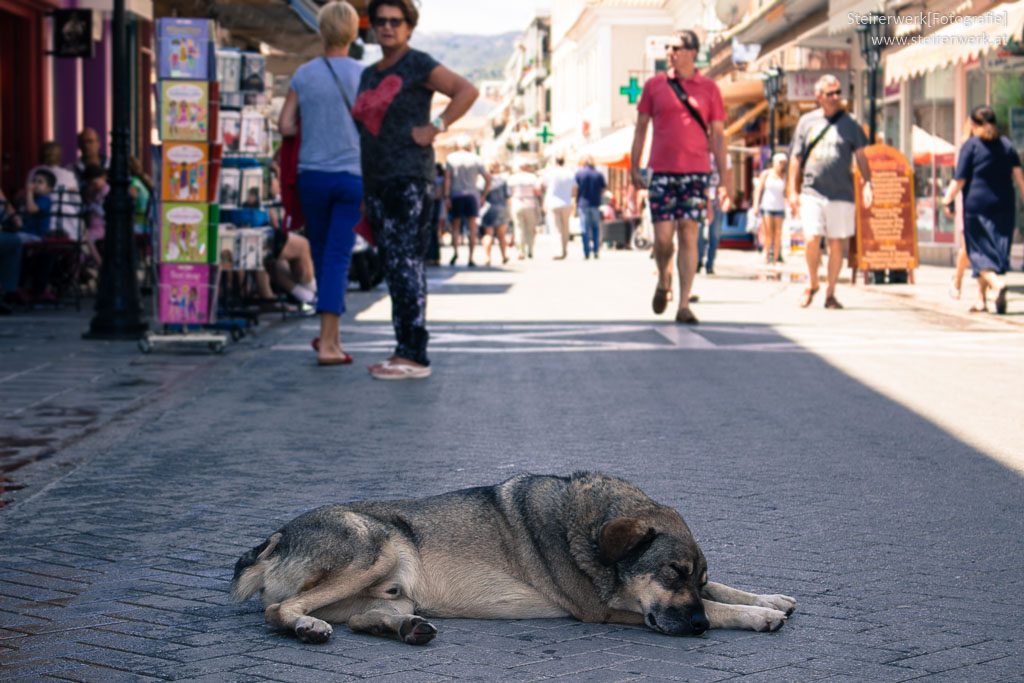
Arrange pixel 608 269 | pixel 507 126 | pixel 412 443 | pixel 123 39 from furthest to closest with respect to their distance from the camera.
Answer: pixel 507 126 < pixel 608 269 < pixel 123 39 < pixel 412 443

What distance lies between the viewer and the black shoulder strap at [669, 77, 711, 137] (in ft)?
45.2

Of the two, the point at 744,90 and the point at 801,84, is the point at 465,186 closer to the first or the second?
the point at 801,84

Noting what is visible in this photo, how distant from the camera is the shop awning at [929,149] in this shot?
26.3 metres

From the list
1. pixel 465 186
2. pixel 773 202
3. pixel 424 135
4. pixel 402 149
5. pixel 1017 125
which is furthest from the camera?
pixel 465 186

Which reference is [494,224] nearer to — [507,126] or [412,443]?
[412,443]

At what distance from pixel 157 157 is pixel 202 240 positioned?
0.64 meters

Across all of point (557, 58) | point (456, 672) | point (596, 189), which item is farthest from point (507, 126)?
point (456, 672)

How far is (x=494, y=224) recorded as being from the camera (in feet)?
99.9

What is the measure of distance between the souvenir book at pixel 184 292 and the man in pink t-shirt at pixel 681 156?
3.52 m

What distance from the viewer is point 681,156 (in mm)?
13742

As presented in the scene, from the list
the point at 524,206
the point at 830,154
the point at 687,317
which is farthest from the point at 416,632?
the point at 524,206

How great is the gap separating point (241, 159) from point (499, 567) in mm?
9575

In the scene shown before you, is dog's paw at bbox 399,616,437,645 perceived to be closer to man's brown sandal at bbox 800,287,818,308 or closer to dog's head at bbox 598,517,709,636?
dog's head at bbox 598,517,709,636

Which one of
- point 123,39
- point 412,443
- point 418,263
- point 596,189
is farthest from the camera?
point 596,189
